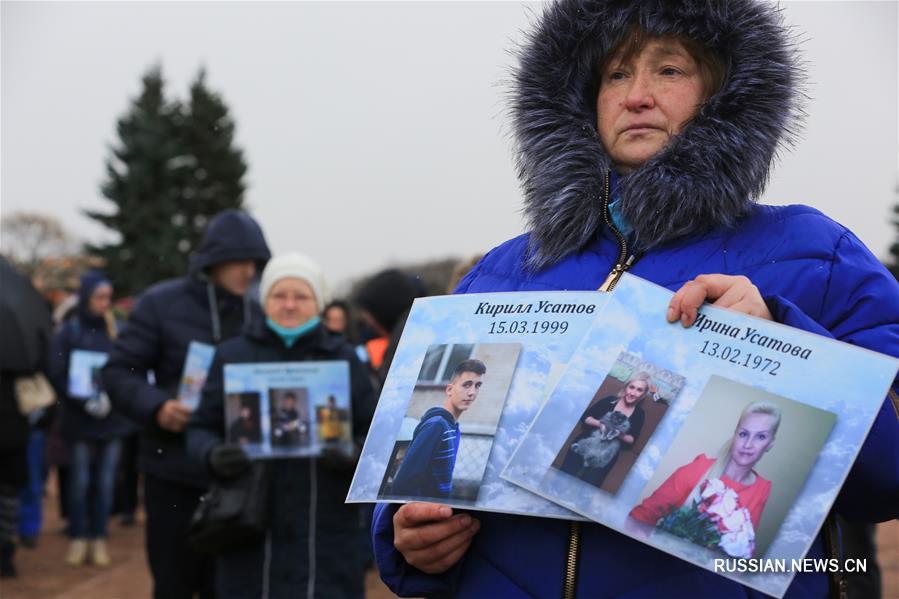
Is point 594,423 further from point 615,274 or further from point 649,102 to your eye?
point 649,102

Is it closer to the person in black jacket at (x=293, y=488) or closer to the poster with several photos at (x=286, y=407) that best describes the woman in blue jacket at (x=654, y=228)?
the poster with several photos at (x=286, y=407)

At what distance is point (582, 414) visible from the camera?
172 cm

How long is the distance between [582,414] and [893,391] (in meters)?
0.55

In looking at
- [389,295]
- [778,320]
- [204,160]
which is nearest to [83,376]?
[389,295]

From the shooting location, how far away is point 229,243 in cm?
512

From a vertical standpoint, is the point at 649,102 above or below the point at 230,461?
above

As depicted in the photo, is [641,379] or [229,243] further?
[229,243]

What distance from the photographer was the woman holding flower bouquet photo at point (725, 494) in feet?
5.16

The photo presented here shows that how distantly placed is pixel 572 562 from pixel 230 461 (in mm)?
2595

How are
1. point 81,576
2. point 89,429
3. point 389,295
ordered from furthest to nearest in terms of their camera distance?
point 89,429 → point 81,576 → point 389,295

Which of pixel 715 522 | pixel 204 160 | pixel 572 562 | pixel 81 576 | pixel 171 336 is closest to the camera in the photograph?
pixel 715 522

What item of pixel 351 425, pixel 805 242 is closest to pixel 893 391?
pixel 805 242

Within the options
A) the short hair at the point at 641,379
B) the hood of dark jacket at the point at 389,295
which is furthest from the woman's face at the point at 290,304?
the short hair at the point at 641,379

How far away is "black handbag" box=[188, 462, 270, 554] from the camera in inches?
160
